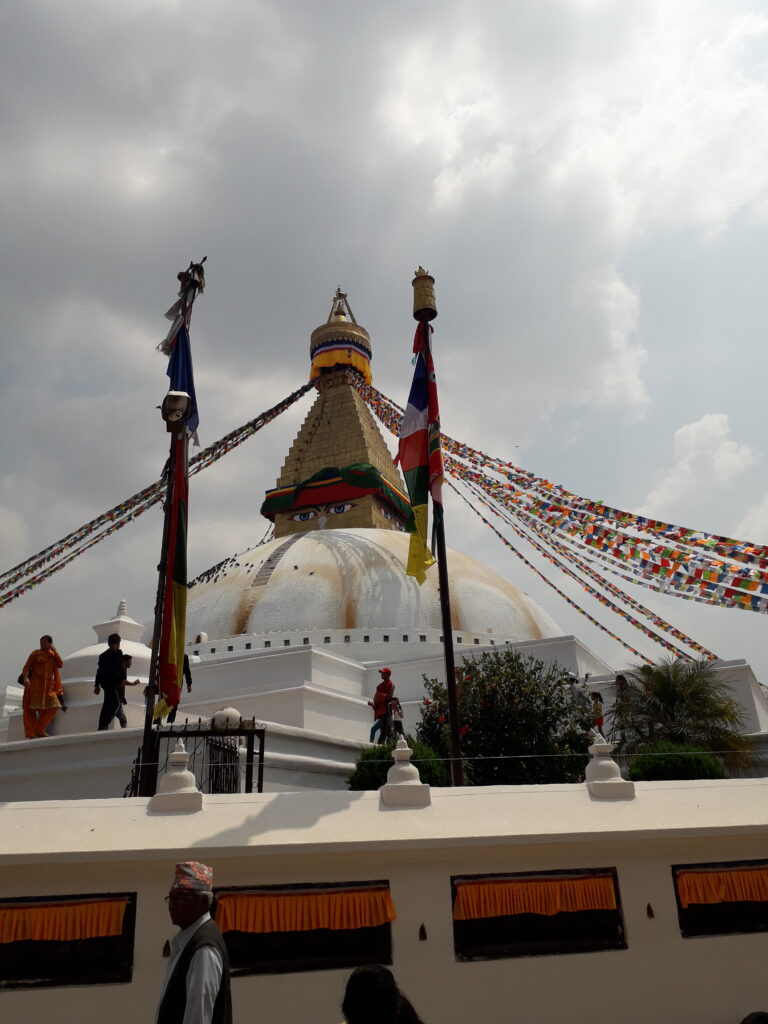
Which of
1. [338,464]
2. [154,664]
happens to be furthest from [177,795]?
[338,464]

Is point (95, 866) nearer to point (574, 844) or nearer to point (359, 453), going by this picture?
point (574, 844)

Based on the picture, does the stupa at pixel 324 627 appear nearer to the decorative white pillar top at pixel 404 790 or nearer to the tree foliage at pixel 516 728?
the tree foliage at pixel 516 728

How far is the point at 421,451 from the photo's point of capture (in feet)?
29.5

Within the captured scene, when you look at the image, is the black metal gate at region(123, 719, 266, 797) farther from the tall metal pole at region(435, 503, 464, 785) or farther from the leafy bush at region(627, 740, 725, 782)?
the leafy bush at region(627, 740, 725, 782)

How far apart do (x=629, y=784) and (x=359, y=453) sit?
2271 centimetres

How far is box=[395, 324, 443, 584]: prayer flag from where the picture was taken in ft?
27.9

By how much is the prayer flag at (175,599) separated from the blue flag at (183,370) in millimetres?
720

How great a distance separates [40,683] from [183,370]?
493 centimetres

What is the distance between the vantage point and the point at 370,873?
4.95 m

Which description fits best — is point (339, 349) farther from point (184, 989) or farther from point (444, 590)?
point (184, 989)

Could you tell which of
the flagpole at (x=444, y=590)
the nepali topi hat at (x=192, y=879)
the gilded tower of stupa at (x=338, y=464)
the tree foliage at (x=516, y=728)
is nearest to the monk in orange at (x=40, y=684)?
the tree foliage at (x=516, y=728)

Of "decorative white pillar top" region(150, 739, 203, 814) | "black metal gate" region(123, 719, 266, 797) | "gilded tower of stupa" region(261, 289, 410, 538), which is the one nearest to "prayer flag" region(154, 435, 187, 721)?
"black metal gate" region(123, 719, 266, 797)

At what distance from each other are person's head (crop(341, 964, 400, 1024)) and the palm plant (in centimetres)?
787

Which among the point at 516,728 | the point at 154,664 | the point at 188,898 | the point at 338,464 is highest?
the point at 338,464
